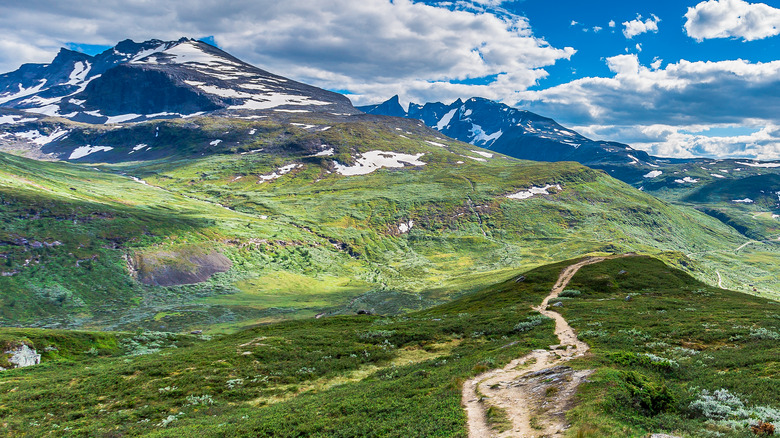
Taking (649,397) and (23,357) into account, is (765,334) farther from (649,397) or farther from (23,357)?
(23,357)

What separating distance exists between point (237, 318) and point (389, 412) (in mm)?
106088

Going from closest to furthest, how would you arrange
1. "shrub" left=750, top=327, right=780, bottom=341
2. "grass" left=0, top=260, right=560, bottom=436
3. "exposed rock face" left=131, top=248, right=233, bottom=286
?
"grass" left=0, top=260, right=560, bottom=436, "shrub" left=750, top=327, right=780, bottom=341, "exposed rock face" left=131, top=248, right=233, bottom=286

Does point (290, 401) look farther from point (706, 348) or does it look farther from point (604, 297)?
point (604, 297)

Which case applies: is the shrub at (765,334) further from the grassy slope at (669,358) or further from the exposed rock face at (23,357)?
the exposed rock face at (23,357)

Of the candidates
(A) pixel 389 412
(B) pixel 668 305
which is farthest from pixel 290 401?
(B) pixel 668 305

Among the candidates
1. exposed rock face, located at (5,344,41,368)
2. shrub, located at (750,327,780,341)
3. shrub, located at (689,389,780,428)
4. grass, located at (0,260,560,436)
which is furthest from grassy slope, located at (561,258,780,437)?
exposed rock face, located at (5,344,41,368)

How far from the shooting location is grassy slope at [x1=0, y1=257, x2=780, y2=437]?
70.0ft

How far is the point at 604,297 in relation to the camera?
73.4 meters

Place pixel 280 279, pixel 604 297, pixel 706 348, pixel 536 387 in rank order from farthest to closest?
pixel 280 279, pixel 604 297, pixel 706 348, pixel 536 387

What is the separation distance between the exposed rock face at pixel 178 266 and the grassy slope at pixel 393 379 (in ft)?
354

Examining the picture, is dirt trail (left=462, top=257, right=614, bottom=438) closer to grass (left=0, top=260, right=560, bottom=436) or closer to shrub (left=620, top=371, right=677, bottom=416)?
grass (left=0, top=260, right=560, bottom=436)

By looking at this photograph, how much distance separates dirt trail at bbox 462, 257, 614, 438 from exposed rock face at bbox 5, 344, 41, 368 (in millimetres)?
53885

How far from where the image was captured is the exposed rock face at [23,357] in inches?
1771

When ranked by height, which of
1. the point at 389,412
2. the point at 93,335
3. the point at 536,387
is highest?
the point at 536,387
